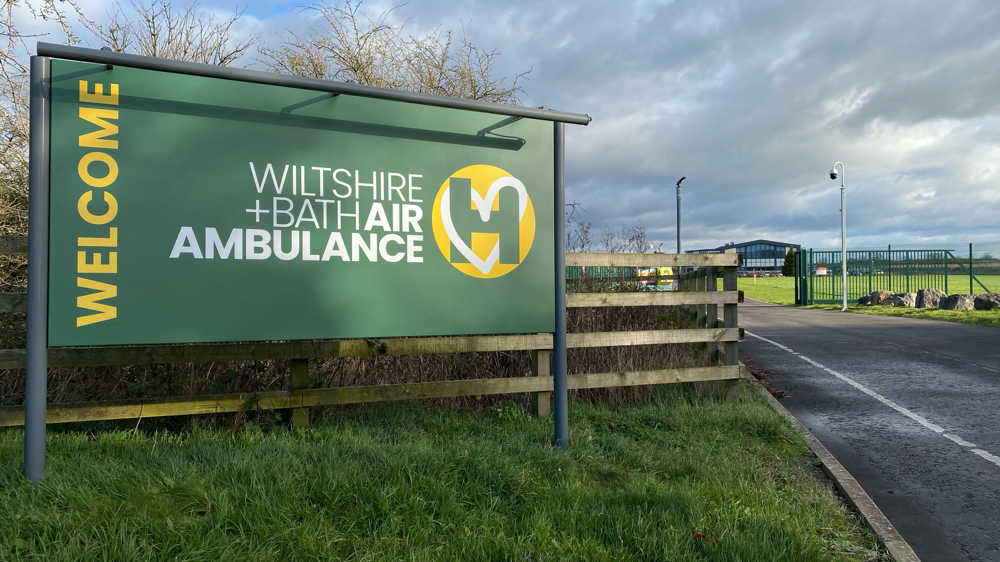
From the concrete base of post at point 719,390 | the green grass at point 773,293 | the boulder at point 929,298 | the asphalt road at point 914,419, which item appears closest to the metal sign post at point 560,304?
the asphalt road at point 914,419

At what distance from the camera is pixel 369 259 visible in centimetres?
455

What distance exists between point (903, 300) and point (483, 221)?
90.3ft

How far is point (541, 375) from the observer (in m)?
5.68

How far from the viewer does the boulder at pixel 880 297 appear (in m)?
27.4

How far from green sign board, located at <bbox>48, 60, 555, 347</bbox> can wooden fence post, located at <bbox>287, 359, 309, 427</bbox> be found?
65 centimetres

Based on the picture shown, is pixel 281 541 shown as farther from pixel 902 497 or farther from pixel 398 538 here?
pixel 902 497

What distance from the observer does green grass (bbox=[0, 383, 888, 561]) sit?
2.83m

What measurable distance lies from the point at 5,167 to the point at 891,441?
8.66 m

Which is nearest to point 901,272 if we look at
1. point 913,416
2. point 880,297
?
point 880,297

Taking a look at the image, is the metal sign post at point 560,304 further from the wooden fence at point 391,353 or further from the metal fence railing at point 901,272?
the metal fence railing at point 901,272

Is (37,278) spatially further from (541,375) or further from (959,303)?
(959,303)

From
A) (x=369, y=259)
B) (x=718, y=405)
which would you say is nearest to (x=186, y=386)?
(x=369, y=259)

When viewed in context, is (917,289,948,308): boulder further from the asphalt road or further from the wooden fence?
the wooden fence

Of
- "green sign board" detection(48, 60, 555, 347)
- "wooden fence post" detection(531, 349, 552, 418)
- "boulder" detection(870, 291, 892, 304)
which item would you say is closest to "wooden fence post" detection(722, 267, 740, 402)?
"wooden fence post" detection(531, 349, 552, 418)
